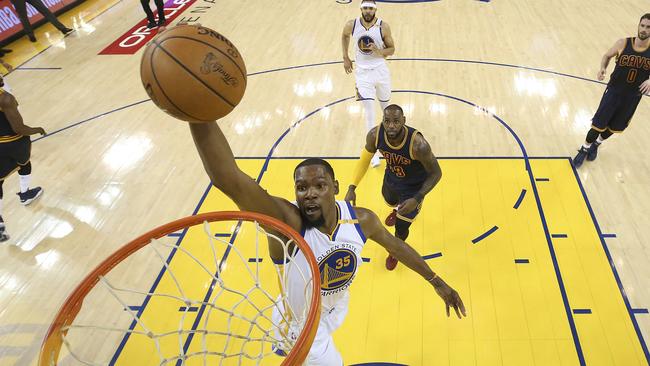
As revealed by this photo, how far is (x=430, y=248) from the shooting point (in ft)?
14.1

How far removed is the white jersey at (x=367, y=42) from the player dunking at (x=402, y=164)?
1.71 m

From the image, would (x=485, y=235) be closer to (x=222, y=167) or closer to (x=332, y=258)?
(x=332, y=258)

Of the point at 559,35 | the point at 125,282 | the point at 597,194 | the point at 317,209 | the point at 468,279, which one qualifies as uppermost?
the point at 317,209

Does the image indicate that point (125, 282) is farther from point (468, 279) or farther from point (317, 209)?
point (468, 279)

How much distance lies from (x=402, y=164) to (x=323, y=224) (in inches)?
62.0

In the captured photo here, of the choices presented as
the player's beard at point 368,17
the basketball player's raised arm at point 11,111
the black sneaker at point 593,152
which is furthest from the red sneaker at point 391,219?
the basketball player's raised arm at point 11,111

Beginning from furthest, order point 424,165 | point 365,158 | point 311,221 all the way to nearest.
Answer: point 365,158 < point 424,165 < point 311,221

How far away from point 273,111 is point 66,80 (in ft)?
14.2

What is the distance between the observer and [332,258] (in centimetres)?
242

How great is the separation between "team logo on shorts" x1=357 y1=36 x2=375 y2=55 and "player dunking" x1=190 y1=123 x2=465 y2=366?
3.10 m

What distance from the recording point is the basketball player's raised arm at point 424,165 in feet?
11.4

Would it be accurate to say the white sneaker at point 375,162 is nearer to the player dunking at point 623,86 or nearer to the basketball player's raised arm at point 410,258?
the player dunking at point 623,86

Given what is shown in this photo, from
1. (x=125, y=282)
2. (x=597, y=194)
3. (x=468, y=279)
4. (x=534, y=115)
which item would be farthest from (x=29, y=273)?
(x=534, y=115)

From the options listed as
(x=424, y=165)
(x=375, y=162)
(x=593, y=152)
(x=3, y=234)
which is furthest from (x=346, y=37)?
(x=3, y=234)
